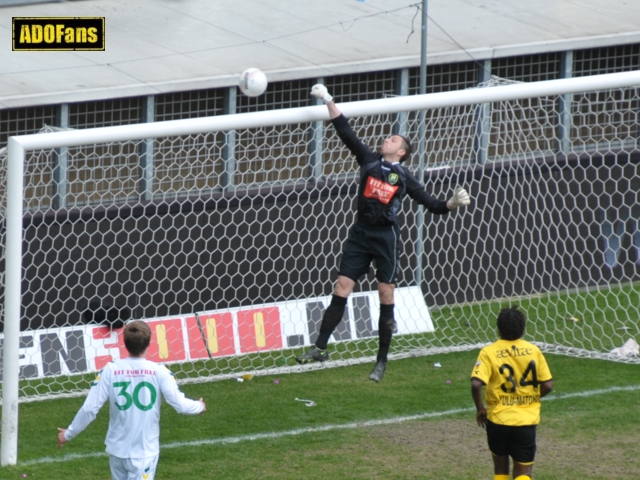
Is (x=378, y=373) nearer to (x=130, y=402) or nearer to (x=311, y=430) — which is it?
(x=311, y=430)

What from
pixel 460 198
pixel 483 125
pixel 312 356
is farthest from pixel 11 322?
pixel 483 125

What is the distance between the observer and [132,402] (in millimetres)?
5836

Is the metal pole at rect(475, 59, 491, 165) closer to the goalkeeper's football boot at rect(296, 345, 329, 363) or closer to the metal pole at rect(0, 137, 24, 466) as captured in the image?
the goalkeeper's football boot at rect(296, 345, 329, 363)

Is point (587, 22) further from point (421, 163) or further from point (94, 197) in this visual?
point (94, 197)

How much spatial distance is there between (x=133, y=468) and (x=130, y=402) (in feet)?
1.13

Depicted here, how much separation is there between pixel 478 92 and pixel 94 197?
3.82 meters

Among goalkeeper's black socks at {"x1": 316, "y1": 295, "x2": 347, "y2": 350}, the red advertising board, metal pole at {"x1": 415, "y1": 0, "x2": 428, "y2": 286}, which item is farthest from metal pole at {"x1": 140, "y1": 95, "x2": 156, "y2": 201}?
goalkeeper's black socks at {"x1": 316, "y1": 295, "x2": 347, "y2": 350}

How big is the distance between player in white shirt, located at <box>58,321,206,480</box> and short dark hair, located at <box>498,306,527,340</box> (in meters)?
1.75

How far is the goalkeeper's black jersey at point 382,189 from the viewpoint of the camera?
7.86 metres

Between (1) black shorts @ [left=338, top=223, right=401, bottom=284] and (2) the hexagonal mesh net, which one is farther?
(2) the hexagonal mesh net

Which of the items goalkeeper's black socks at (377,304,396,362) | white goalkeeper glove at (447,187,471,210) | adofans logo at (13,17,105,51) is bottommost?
goalkeeper's black socks at (377,304,396,362)

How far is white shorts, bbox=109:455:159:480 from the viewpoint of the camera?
19.2 feet

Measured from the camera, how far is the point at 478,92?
8.30m

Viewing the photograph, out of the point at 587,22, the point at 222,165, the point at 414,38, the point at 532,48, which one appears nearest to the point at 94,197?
the point at 222,165
